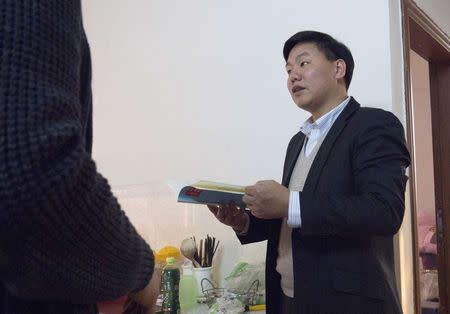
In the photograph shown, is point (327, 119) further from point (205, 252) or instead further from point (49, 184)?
point (49, 184)

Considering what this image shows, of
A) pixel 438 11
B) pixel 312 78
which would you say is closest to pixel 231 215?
pixel 312 78

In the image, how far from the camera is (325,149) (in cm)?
121

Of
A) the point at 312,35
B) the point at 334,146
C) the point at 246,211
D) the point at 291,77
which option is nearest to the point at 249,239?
the point at 246,211

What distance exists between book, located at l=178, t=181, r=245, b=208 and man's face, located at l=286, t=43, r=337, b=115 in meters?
0.42

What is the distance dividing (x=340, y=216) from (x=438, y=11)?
63.3 inches

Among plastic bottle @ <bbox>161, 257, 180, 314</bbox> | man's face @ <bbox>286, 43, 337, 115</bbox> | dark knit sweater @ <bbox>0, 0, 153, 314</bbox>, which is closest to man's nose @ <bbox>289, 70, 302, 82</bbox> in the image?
man's face @ <bbox>286, 43, 337, 115</bbox>

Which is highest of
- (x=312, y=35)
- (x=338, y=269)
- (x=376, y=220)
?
(x=312, y=35)

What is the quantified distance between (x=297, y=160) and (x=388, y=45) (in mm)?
584

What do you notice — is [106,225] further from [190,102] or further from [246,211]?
[190,102]

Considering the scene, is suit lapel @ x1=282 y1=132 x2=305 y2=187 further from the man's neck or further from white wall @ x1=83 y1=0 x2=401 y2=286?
white wall @ x1=83 y1=0 x2=401 y2=286

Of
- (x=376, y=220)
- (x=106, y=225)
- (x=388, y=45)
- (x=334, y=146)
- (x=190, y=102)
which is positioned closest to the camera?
(x=106, y=225)

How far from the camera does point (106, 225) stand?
1.53 feet

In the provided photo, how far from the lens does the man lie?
107 cm

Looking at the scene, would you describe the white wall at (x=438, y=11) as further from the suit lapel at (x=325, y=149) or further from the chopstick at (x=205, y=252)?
the chopstick at (x=205, y=252)
